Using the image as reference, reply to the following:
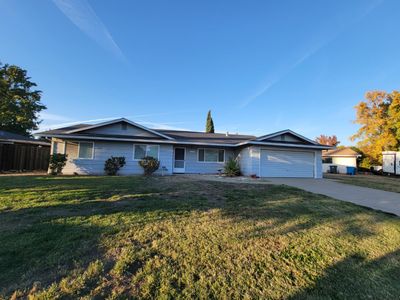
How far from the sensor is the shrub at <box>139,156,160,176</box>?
521 inches

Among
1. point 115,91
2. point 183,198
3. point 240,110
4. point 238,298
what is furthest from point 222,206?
point 240,110

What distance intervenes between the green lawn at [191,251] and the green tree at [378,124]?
90.3 ft

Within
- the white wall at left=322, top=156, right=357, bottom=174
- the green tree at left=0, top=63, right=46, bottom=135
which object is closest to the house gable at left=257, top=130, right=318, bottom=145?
the white wall at left=322, top=156, right=357, bottom=174

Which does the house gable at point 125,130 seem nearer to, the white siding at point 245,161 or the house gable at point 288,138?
the white siding at point 245,161

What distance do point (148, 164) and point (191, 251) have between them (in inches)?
424

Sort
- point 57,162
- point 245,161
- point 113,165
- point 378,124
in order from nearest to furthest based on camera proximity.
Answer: point 57,162 < point 113,165 < point 245,161 < point 378,124

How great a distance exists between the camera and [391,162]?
22.3 m

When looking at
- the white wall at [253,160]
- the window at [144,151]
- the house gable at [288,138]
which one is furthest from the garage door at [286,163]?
the window at [144,151]

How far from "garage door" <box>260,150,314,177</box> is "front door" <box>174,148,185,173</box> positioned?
595cm

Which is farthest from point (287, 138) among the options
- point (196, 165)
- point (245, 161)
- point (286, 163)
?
point (196, 165)

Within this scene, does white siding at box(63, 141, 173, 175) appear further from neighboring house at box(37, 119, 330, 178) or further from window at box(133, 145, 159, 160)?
window at box(133, 145, 159, 160)

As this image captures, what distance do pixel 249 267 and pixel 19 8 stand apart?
1406 cm

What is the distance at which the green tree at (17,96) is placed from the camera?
72.4 feet

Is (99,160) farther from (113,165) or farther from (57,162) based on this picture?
(57,162)
